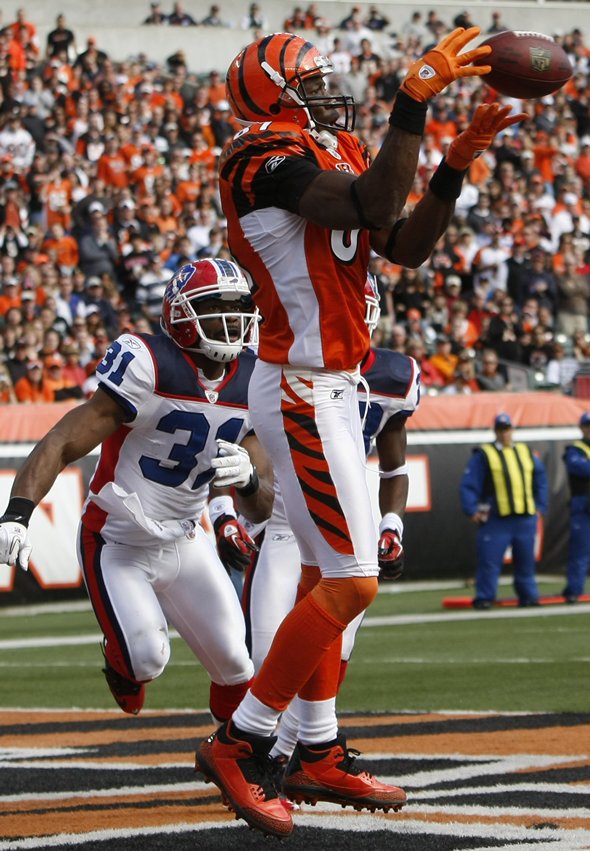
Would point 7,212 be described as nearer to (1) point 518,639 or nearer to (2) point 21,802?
(1) point 518,639

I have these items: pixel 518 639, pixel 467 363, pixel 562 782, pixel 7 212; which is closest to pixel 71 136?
pixel 7 212

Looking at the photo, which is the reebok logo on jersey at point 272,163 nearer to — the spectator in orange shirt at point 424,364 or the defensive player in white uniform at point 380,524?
the defensive player in white uniform at point 380,524

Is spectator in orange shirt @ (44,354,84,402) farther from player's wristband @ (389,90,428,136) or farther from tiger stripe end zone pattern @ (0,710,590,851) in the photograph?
player's wristband @ (389,90,428,136)

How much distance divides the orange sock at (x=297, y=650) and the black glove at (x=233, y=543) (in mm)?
953

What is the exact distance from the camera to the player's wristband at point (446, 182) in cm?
386

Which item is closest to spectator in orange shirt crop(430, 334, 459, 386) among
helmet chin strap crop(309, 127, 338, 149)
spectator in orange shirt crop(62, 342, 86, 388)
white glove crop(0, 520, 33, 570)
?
spectator in orange shirt crop(62, 342, 86, 388)

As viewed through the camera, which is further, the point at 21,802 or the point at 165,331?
the point at 165,331

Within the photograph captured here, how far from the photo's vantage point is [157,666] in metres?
4.98

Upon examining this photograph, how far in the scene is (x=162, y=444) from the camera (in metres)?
5.03

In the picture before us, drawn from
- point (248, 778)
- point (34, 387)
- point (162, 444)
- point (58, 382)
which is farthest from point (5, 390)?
point (248, 778)

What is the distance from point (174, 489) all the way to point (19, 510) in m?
1.07

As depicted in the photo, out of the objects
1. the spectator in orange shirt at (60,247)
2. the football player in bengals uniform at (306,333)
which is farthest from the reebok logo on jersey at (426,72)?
the spectator in orange shirt at (60,247)

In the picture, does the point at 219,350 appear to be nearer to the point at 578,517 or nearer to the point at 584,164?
the point at 578,517

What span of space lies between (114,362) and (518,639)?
5529mm
